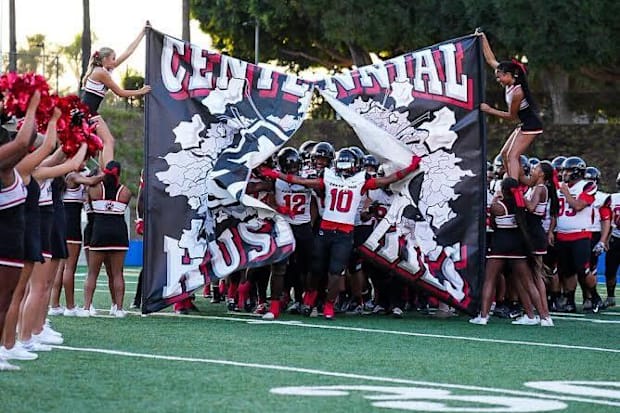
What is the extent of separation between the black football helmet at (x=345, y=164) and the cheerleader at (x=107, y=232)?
256cm

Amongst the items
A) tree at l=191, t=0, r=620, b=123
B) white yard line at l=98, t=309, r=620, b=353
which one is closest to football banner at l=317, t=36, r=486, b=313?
white yard line at l=98, t=309, r=620, b=353

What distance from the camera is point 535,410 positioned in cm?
754

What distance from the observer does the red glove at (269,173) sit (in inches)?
580

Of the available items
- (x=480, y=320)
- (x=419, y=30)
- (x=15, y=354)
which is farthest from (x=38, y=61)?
(x=15, y=354)

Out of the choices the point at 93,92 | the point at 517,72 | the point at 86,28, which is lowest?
the point at 93,92

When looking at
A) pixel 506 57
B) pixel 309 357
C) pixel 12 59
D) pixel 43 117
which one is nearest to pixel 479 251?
pixel 309 357

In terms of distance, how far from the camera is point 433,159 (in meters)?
14.9

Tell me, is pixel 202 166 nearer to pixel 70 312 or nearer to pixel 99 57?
pixel 99 57

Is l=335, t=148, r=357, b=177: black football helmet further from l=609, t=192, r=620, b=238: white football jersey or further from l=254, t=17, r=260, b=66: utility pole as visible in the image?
l=254, t=17, r=260, b=66: utility pole

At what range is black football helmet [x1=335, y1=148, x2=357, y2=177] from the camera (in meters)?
→ 15.0

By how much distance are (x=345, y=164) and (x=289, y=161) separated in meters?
0.70

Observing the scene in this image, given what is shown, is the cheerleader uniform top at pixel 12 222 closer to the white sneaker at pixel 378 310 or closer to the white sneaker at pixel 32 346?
the white sneaker at pixel 32 346

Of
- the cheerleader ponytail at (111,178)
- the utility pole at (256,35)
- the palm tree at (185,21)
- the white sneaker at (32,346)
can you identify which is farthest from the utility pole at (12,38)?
the white sneaker at (32,346)

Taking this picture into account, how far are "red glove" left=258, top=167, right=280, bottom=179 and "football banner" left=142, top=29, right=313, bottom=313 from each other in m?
0.29
